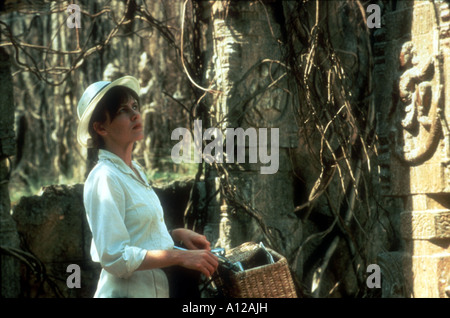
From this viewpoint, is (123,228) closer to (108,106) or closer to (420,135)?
(108,106)

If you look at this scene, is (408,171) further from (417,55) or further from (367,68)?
(367,68)

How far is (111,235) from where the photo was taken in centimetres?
303

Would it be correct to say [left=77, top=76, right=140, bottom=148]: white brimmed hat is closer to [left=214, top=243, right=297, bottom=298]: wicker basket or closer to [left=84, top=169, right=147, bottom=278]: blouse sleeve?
[left=84, top=169, right=147, bottom=278]: blouse sleeve

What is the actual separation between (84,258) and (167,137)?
256 cm

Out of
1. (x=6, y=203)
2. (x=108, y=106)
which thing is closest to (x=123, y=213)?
(x=108, y=106)

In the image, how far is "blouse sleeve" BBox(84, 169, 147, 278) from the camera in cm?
303

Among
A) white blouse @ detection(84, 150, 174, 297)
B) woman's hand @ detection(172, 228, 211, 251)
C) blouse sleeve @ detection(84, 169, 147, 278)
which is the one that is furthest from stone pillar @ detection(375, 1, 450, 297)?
blouse sleeve @ detection(84, 169, 147, 278)

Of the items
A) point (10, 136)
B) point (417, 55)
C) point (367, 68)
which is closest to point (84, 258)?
point (10, 136)

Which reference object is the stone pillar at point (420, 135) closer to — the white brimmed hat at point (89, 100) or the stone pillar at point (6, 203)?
the white brimmed hat at point (89, 100)

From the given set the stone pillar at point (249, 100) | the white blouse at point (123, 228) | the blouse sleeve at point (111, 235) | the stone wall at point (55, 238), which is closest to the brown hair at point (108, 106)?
the white blouse at point (123, 228)

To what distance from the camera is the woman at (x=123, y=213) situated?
3049 millimetres

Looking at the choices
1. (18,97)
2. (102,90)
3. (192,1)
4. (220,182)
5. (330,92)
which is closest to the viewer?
(102,90)

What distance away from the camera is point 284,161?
558 cm
